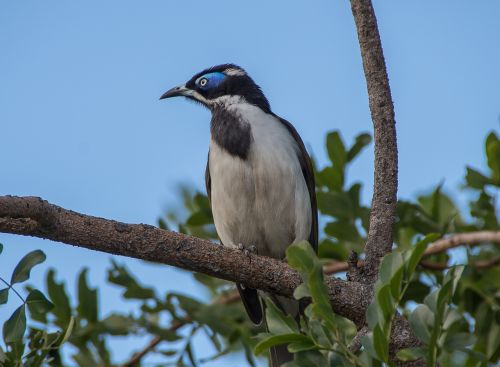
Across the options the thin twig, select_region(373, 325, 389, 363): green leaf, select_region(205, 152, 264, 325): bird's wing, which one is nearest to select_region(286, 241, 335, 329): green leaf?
select_region(373, 325, 389, 363): green leaf

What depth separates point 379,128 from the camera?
480 centimetres

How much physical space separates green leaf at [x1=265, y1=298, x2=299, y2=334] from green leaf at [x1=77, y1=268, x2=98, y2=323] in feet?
10.4

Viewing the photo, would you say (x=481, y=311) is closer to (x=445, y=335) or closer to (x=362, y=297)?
(x=362, y=297)

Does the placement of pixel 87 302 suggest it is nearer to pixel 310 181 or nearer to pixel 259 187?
pixel 259 187

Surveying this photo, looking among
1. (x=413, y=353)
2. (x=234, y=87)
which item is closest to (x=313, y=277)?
(x=413, y=353)

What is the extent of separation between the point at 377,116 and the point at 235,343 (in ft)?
7.77

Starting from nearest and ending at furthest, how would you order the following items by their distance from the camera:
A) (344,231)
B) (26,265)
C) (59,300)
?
1. (26,265)
2. (59,300)
3. (344,231)

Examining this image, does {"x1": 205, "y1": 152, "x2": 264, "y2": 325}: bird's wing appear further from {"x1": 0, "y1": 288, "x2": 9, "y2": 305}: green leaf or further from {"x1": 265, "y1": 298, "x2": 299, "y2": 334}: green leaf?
{"x1": 265, "y1": 298, "x2": 299, "y2": 334}: green leaf

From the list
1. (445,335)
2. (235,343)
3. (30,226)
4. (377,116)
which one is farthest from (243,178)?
(445,335)

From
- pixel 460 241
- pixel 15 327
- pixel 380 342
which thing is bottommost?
pixel 460 241

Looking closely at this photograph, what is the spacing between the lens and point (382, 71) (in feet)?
15.8

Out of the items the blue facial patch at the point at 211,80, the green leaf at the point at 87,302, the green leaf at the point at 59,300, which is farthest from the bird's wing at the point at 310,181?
the green leaf at the point at 59,300

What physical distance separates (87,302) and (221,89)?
279 cm

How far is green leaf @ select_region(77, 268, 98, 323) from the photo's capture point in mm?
6383
